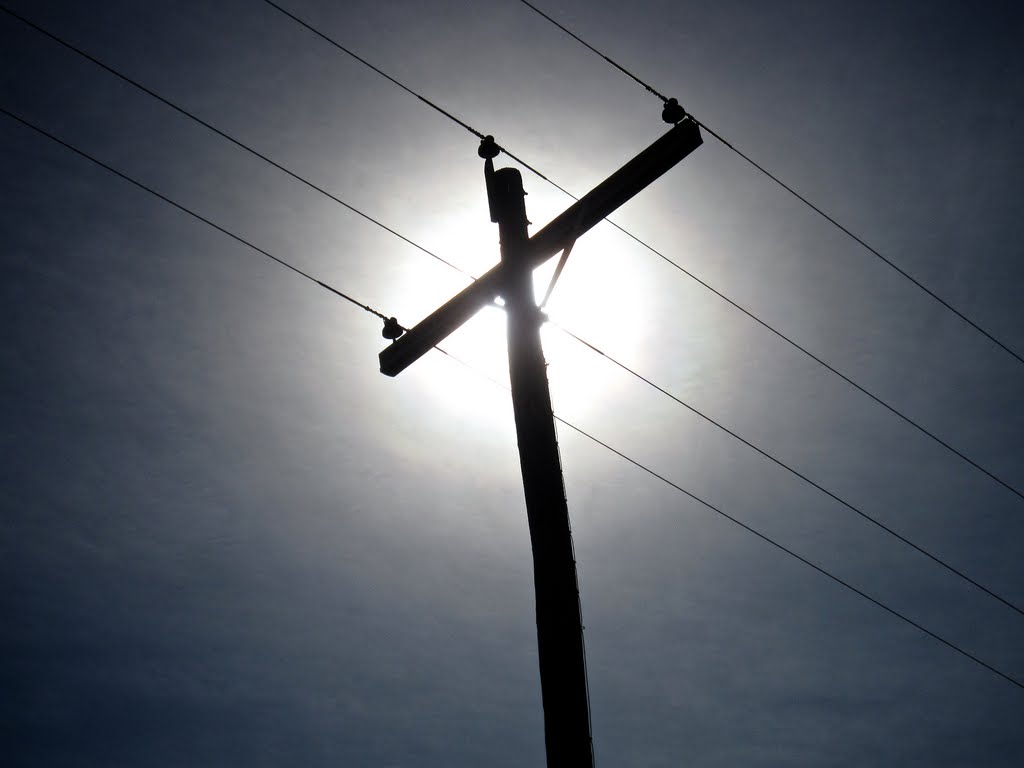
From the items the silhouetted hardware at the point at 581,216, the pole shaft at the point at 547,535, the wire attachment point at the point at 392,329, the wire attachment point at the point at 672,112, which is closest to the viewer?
the pole shaft at the point at 547,535

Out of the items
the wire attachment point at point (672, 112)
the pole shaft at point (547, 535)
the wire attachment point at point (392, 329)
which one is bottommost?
the pole shaft at point (547, 535)

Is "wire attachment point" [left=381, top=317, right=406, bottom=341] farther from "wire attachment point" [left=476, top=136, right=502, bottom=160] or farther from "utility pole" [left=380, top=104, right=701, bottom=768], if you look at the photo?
"wire attachment point" [left=476, top=136, right=502, bottom=160]

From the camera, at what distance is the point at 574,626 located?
186 inches

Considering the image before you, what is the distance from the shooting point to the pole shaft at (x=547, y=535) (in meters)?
4.49

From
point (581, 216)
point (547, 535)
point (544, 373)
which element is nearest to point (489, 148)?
point (581, 216)

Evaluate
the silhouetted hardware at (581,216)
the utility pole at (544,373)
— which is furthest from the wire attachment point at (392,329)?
the silhouetted hardware at (581,216)

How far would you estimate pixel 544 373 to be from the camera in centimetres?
568

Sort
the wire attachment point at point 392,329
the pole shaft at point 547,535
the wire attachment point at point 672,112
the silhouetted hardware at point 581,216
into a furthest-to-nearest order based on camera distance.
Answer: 1. the wire attachment point at point 392,329
2. the wire attachment point at point 672,112
3. the silhouetted hardware at point 581,216
4. the pole shaft at point 547,535

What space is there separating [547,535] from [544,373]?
1259 millimetres

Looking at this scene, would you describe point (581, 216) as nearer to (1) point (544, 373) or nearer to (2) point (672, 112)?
(2) point (672, 112)

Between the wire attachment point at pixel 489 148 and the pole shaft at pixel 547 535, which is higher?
the wire attachment point at pixel 489 148

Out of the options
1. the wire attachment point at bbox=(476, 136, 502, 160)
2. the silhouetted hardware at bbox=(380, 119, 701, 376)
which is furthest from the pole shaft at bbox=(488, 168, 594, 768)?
the wire attachment point at bbox=(476, 136, 502, 160)

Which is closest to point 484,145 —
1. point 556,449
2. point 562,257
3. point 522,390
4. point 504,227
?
point 504,227

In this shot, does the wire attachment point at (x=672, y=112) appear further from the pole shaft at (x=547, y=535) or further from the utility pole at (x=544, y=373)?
the pole shaft at (x=547, y=535)
